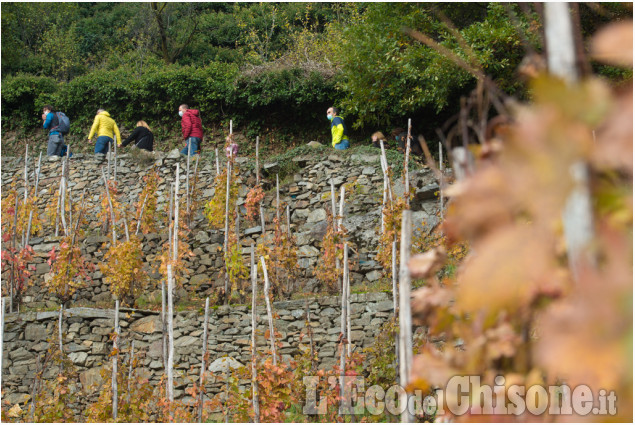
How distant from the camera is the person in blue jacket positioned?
42.0ft

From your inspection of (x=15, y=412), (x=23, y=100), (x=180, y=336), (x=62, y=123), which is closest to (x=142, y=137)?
(x=62, y=123)

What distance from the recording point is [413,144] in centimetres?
1177

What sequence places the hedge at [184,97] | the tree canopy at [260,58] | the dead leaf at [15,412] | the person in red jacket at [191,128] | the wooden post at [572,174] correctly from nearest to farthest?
the wooden post at [572,174] → the dead leaf at [15,412] → the tree canopy at [260,58] → the person in red jacket at [191,128] → the hedge at [184,97]

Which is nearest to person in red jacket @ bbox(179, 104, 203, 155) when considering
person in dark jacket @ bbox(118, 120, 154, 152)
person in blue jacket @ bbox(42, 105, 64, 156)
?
person in dark jacket @ bbox(118, 120, 154, 152)

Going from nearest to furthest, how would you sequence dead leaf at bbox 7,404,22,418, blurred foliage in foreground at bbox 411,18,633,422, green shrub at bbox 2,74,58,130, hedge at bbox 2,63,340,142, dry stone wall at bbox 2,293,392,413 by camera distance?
blurred foliage in foreground at bbox 411,18,633,422
dead leaf at bbox 7,404,22,418
dry stone wall at bbox 2,293,392,413
hedge at bbox 2,63,340,142
green shrub at bbox 2,74,58,130

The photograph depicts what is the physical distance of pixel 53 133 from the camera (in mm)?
13172

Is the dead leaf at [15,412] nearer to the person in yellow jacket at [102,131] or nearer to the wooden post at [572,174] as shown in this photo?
the wooden post at [572,174]

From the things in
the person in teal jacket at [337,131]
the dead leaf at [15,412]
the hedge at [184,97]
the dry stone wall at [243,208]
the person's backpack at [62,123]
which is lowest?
the dead leaf at [15,412]

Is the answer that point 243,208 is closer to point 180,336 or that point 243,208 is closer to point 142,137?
point 142,137

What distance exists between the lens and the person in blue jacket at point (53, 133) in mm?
12797

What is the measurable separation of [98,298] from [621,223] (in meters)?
8.61

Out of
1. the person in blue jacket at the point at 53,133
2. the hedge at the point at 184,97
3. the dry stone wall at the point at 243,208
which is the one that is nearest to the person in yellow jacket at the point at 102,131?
the dry stone wall at the point at 243,208

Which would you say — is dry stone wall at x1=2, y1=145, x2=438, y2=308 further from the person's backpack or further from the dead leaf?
the dead leaf

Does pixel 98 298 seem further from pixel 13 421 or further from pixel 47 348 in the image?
pixel 13 421
